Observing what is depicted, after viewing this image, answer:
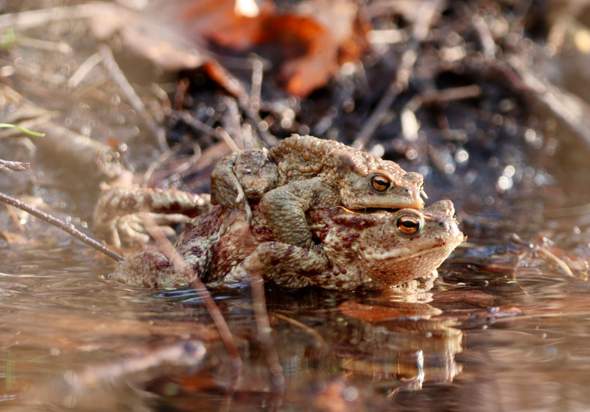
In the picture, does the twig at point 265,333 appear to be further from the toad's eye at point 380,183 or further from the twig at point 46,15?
the twig at point 46,15

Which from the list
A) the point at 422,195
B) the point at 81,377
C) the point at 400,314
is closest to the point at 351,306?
the point at 400,314

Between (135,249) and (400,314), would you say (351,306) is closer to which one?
(400,314)

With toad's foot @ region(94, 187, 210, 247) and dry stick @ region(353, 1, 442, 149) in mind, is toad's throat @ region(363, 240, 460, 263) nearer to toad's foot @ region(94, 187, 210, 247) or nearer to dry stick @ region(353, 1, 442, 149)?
toad's foot @ region(94, 187, 210, 247)

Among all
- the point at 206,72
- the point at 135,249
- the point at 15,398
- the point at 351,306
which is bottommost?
the point at 15,398

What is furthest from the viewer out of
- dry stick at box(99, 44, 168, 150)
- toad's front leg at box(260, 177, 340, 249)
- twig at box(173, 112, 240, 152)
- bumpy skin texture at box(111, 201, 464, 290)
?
dry stick at box(99, 44, 168, 150)

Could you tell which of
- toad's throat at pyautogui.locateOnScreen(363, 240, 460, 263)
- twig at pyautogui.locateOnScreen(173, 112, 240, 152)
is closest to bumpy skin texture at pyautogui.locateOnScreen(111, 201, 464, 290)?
toad's throat at pyautogui.locateOnScreen(363, 240, 460, 263)

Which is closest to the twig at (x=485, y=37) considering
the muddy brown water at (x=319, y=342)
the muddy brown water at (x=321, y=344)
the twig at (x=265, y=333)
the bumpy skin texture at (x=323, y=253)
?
the muddy brown water at (x=319, y=342)
